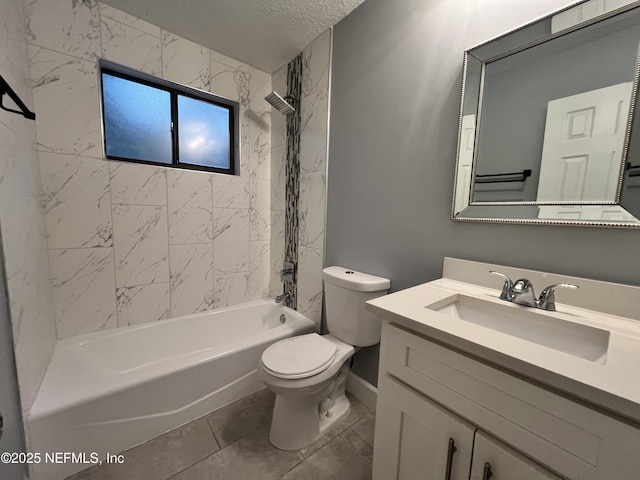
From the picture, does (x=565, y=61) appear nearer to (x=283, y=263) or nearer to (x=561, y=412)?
(x=561, y=412)

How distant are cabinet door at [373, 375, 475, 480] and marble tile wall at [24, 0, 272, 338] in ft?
5.45

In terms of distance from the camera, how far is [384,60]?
1.35 meters

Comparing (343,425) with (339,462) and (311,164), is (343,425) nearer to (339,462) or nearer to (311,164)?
(339,462)

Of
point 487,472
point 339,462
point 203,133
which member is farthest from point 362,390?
point 203,133

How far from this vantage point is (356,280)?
1.37m

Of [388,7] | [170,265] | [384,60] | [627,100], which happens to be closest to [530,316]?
[627,100]

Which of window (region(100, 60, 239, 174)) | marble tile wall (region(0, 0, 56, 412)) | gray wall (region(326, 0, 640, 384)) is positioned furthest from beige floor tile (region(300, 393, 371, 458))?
window (region(100, 60, 239, 174))

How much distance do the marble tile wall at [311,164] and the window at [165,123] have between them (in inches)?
17.1

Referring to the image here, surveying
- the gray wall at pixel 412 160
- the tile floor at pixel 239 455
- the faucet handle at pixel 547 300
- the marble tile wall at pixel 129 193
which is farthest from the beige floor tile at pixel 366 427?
the marble tile wall at pixel 129 193

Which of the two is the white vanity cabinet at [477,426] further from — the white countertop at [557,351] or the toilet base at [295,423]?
the toilet base at [295,423]

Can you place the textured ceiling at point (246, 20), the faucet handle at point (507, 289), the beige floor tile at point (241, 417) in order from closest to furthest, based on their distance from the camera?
the faucet handle at point (507, 289) < the beige floor tile at point (241, 417) < the textured ceiling at point (246, 20)

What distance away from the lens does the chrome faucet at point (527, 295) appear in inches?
31.6

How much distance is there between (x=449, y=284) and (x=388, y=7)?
1.45m

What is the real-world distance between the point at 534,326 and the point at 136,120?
8.17 ft
